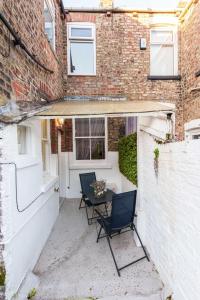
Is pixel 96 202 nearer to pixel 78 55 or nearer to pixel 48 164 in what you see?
pixel 48 164

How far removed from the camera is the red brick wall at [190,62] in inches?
230

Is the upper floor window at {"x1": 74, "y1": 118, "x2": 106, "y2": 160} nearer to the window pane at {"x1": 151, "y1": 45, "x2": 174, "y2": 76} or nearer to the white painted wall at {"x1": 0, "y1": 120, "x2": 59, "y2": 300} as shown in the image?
the window pane at {"x1": 151, "y1": 45, "x2": 174, "y2": 76}

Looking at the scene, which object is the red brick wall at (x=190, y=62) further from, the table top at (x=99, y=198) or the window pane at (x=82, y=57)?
the table top at (x=99, y=198)

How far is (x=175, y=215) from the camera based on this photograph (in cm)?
241

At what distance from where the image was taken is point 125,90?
7.16m

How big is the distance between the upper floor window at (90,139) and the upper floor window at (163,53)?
2.81m

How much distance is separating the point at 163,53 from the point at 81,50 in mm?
3036

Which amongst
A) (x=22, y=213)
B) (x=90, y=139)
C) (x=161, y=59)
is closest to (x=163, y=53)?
(x=161, y=59)

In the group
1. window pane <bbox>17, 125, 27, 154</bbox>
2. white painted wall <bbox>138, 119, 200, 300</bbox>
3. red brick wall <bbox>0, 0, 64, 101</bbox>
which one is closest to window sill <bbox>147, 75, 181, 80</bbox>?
red brick wall <bbox>0, 0, 64, 101</bbox>

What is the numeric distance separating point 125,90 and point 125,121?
1.14 m

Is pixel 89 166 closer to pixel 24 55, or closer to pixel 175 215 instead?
pixel 24 55

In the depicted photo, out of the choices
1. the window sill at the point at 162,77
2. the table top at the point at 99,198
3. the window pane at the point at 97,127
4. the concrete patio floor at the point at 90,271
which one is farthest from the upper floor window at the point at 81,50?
the concrete patio floor at the point at 90,271

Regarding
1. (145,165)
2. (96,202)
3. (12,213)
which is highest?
(145,165)

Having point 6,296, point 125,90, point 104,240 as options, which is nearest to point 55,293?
point 6,296
